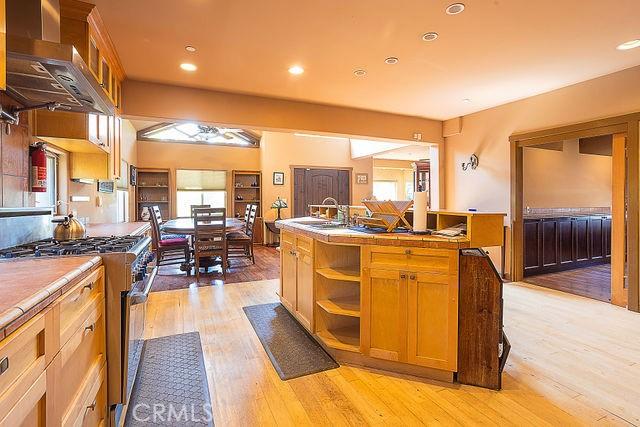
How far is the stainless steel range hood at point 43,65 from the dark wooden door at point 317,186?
20.4 ft

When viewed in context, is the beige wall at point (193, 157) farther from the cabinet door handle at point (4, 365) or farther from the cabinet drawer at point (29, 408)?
the cabinet door handle at point (4, 365)

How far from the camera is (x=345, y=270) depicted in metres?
2.48

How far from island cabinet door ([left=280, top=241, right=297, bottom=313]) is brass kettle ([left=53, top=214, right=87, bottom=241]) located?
157 centimetres

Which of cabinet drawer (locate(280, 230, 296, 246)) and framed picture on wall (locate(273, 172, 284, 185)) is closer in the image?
cabinet drawer (locate(280, 230, 296, 246))

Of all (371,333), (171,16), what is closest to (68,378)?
(371,333)

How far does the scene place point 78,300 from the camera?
4.08ft

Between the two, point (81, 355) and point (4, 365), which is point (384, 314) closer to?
point (81, 355)

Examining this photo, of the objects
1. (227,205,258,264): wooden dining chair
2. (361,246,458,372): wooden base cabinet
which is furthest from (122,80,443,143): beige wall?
(361,246,458,372): wooden base cabinet

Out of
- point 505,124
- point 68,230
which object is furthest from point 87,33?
point 505,124

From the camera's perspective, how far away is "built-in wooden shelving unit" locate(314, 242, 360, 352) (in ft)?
7.67

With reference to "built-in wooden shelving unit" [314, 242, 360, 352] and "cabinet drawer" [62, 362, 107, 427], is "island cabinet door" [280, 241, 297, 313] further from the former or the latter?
"cabinet drawer" [62, 362, 107, 427]

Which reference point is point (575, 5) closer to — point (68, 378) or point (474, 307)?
point (474, 307)

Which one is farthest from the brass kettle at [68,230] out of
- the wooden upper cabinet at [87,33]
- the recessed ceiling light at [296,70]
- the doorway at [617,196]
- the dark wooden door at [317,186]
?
the dark wooden door at [317,186]

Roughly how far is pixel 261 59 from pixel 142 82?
1.53 metres
